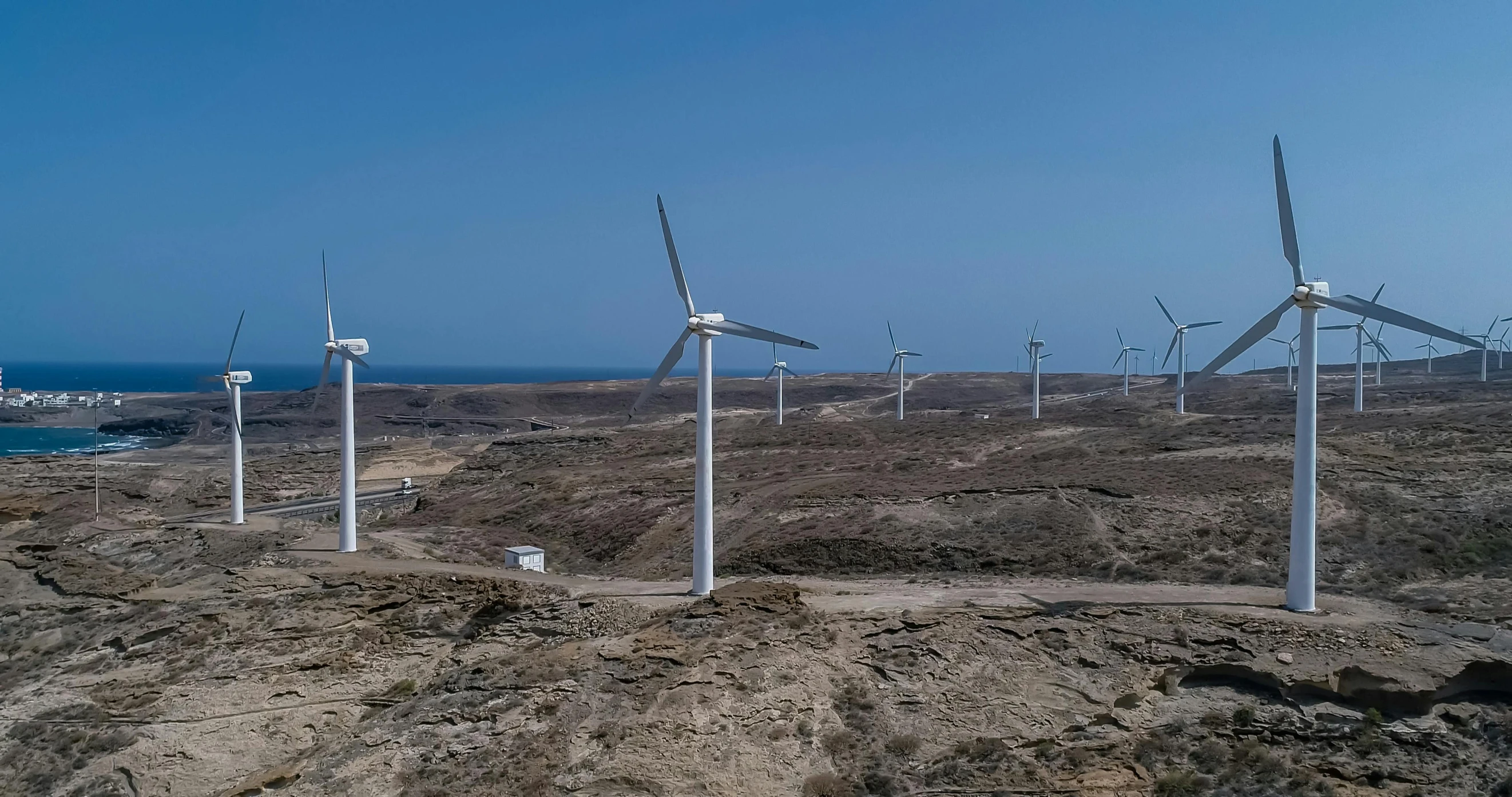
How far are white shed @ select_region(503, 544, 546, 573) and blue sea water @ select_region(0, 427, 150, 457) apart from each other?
307 ft

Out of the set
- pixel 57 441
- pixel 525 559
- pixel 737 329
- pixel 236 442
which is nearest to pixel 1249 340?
pixel 737 329

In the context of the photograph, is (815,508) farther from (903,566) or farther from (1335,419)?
(1335,419)

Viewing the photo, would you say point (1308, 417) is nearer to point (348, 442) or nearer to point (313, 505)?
point (348, 442)

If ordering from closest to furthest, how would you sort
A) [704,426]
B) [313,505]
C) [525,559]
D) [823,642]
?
[823,642] → [704,426] → [525,559] → [313,505]

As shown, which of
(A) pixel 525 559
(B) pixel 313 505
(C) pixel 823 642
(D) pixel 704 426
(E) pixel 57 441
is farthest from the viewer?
(E) pixel 57 441

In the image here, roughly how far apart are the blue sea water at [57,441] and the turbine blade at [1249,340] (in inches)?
4657

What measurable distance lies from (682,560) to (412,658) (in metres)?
14.5

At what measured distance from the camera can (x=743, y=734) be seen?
18922 millimetres

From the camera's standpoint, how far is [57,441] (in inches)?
4668

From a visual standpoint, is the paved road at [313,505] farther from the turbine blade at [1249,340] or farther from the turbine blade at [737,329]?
the turbine blade at [1249,340]

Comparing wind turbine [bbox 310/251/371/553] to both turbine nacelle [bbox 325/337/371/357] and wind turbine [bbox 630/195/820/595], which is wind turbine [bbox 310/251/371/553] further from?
wind turbine [bbox 630/195/820/595]

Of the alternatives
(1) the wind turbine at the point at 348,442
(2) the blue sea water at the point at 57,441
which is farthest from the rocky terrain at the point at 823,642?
(2) the blue sea water at the point at 57,441

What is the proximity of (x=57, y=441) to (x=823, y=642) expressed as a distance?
455 ft

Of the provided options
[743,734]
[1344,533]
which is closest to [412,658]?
[743,734]
